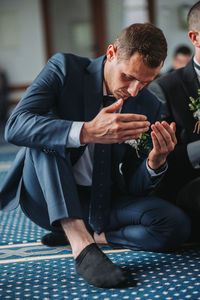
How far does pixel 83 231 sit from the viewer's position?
136 centimetres

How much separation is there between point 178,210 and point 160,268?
0.81 ft

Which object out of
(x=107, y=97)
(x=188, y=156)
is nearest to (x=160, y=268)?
(x=188, y=156)

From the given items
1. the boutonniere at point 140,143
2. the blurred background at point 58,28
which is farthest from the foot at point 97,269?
the blurred background at point 58,28

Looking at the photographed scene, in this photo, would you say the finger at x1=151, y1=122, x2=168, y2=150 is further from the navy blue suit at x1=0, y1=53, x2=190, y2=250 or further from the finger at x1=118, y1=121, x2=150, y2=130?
the navy blue suit at x1=0, y1=53, x2=190, y2=250

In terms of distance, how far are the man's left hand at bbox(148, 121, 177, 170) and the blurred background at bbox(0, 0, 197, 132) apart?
6238 millimetres

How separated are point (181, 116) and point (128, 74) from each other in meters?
0.45

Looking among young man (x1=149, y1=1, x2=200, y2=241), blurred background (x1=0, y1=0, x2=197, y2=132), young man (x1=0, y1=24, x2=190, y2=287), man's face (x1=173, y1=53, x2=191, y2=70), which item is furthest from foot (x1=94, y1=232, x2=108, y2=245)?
blurred background (x1=0, y1=0, x2=197, y2=132)

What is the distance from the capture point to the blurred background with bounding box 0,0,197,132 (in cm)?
745

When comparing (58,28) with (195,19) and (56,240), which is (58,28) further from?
(56,240)

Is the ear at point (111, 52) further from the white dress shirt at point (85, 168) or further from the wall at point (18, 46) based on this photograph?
the wall at point (18, 46)

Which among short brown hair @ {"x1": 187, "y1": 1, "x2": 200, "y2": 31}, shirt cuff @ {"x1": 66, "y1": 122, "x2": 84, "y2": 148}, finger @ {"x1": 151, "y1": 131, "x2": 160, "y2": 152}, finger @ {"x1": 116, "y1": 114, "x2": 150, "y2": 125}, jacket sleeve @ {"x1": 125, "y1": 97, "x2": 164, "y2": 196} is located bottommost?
jacket sleeve @ {"x1": 125, "y1": 97, "x2": 164, "y2": 196}

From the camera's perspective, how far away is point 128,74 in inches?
53.8

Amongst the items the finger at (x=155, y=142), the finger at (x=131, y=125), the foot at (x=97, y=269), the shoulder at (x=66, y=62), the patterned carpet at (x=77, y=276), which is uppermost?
the shoulder at (x=66, y=62)

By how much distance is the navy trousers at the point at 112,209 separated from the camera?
4.42 ft
